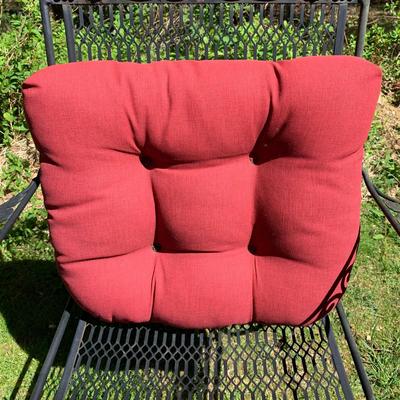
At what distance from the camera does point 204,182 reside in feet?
4.51

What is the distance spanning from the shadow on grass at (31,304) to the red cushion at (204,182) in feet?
2.48

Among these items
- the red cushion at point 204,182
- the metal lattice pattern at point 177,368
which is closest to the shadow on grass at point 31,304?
the metal lattice pattern at point 177,368

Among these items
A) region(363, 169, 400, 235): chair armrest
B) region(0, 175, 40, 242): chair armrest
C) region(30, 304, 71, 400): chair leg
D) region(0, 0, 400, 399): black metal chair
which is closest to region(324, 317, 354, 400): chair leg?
region(0, 0, 400, 399): black metal chair

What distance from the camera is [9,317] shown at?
7.15 ft

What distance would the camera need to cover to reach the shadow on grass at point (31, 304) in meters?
2.08

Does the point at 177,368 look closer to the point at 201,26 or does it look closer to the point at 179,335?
the point at 179,335

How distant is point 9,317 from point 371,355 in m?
1.47

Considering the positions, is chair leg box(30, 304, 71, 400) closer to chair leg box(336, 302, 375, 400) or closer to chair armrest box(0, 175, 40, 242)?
chair armrest box(0, 175, 40, 242)

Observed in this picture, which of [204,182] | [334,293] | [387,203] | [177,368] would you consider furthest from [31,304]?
[387,203]

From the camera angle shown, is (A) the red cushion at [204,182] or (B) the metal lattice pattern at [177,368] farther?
(B) the metal lattice pattern at [177,368]

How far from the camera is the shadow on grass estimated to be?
2076mm

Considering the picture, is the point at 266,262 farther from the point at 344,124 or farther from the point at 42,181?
the point at 42,181

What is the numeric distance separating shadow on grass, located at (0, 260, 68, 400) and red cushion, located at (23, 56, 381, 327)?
2.48 ft

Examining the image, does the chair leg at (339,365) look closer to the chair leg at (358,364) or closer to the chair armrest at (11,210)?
the chair leg at (358,364)
